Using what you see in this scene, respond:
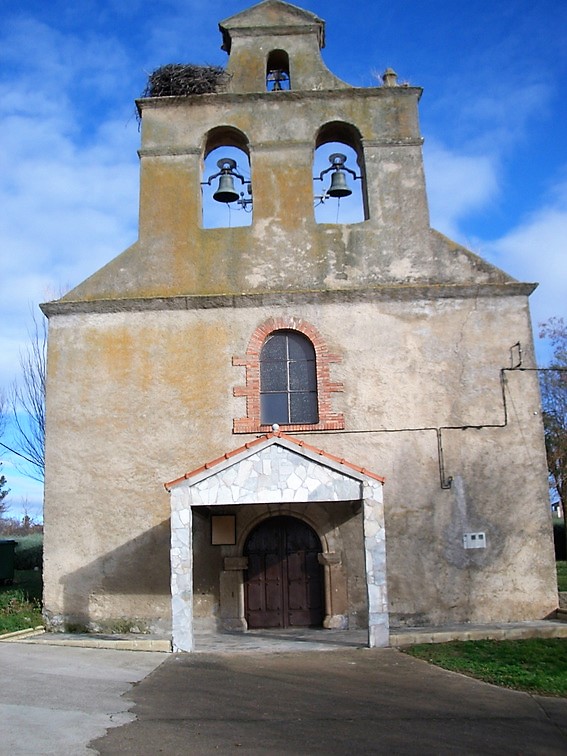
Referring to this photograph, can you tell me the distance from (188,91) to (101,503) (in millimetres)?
7885

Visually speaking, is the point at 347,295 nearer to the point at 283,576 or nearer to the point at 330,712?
the point at 283,576

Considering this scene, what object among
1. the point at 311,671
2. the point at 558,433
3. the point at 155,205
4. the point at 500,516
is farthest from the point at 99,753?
the point at 558,433

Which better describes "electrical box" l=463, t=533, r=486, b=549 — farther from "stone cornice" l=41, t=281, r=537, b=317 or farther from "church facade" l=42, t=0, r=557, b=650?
"stone cornice" l=41, t=281, r=537, b=317

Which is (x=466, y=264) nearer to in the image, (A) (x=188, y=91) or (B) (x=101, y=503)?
(A) (x=188, y=91)

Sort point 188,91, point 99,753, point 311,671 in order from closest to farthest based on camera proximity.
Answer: point 99,753
point 311,671
point 188,91

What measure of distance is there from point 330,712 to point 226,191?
9.35m

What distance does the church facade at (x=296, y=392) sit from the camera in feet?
39.8

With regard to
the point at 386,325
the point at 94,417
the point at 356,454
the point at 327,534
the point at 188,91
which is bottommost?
the point at 327,534

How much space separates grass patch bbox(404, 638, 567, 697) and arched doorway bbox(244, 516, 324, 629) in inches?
101

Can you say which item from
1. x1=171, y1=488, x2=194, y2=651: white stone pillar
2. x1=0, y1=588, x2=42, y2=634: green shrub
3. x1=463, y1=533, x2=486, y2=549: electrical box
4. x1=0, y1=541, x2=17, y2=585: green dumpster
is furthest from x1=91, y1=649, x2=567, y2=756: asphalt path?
x1=0, y1=541, x2=17, y2=585: green dumpster

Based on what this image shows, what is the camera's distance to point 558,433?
96.5ft

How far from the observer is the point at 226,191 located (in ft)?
44.2

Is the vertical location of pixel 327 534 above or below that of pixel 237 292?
below

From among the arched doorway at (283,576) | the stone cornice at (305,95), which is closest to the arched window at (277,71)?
the stone cornice at (305,95)
